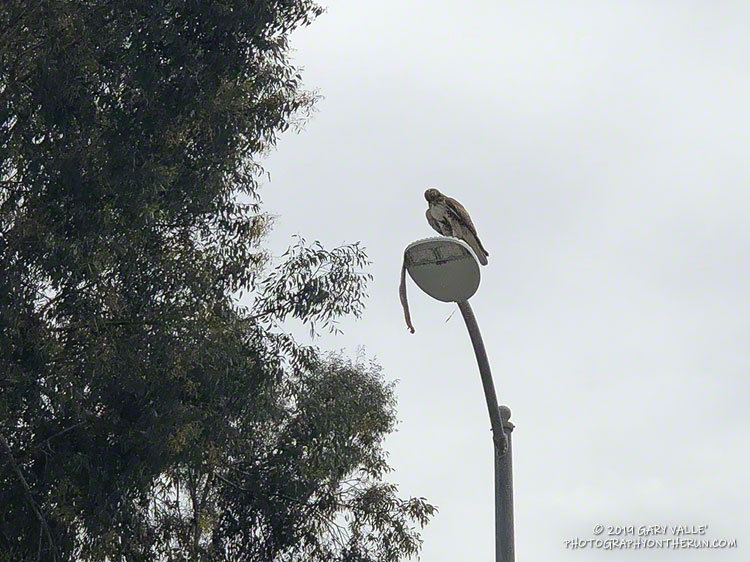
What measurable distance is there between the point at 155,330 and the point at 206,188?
1581 millimetres

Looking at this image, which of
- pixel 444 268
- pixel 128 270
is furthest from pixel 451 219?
pixel 128 270

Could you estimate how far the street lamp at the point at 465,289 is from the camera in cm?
609

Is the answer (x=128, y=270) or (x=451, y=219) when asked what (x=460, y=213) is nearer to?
(x=451, y=219)

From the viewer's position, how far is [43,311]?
11.5 meters

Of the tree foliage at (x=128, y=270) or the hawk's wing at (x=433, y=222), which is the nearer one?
the hawk's wing at (x=433, y=222)

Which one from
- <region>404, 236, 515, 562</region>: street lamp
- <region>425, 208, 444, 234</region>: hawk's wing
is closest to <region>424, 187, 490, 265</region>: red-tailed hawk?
<region>425, 208, 444, 234</region>: hawk's wing

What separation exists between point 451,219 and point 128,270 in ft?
17.8

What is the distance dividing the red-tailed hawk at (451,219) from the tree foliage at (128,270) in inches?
178

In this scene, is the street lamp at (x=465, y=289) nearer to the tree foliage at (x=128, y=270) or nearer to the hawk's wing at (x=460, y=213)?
the hawk's wing at (x=460, y=213)

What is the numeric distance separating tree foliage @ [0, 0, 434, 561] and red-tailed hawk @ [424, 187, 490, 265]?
14.8 feet

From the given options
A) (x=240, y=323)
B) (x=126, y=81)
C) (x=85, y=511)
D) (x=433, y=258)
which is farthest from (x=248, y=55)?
(x=433, y=258)

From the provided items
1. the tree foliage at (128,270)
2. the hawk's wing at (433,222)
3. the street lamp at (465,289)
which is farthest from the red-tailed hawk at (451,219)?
the tree foliage at (128,270)

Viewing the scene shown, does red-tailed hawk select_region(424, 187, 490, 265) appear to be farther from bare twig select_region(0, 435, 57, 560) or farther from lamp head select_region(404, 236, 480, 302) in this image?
bare twig select_region(0, 435, 57, 560)

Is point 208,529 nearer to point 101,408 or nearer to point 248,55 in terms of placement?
point 101,408
